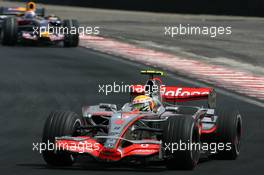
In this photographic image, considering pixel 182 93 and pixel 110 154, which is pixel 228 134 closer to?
pixel 182 93

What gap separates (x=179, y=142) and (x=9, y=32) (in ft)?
66.1

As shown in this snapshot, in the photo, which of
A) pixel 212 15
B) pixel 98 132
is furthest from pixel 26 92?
pixel 212 15

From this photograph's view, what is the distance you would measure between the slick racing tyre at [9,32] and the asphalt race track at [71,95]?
1.10 feet

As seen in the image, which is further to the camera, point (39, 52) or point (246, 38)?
point (246, 38)

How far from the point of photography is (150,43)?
3506cm

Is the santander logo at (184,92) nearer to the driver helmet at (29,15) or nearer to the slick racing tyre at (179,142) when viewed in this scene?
the slick racing tyre at (179,142)

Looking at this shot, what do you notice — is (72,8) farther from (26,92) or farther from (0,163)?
(0,163)

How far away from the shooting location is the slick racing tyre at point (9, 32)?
3194cm

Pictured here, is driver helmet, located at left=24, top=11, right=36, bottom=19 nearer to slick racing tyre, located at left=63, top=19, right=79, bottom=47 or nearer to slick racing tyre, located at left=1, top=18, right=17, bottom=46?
slick racing tyre, located at left=1, top=18, right=17, bottom=46

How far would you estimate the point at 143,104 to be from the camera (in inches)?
556

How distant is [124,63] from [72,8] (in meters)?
27.4

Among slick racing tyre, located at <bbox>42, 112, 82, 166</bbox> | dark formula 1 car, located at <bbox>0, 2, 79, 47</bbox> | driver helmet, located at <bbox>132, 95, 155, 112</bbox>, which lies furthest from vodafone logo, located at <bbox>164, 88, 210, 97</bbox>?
dark formula 1 car, located at <bbox>0, 2, 79, 47</bbox>

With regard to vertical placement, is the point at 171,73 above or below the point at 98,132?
below

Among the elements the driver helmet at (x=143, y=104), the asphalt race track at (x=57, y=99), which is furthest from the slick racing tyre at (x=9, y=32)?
the driver helmet at (x=143, y=104)
